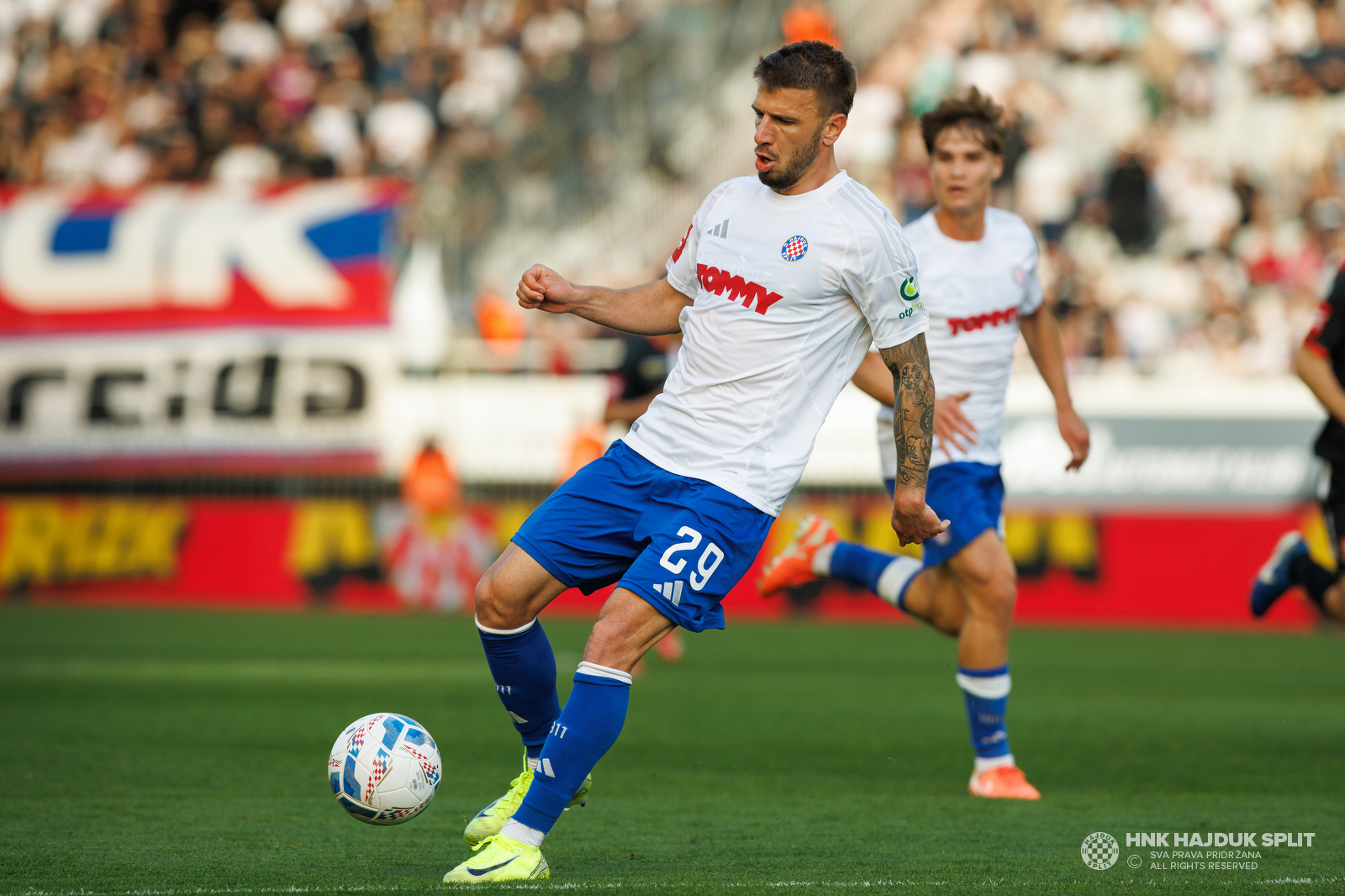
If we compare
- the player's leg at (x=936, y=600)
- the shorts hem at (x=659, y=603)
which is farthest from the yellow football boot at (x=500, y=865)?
the player's leg at (x=936, y=600)

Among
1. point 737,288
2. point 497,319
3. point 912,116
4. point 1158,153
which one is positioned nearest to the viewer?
point 737,288

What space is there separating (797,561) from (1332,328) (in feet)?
8.45

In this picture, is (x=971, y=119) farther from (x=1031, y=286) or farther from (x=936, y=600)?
(x=936, y=600)

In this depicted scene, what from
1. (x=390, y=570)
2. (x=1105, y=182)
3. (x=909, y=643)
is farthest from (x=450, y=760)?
(x=1105, y=182)

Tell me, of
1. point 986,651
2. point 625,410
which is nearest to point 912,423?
point 986,651

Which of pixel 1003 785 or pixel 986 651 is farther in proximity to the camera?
pixel 986 651

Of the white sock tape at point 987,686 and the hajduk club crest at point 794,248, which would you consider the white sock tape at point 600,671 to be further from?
the white sock tape at point 987,686

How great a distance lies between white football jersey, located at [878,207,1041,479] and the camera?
670cm

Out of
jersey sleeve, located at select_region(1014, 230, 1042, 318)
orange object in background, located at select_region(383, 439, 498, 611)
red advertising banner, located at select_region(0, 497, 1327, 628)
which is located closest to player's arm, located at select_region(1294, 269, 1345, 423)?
jersey sleeve, located at select_region(1014, 230, 1042, 318)

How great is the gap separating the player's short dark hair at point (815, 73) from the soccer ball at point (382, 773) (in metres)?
2.33

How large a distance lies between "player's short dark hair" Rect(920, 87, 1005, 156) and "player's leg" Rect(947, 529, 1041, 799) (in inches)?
63.3

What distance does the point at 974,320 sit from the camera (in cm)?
671

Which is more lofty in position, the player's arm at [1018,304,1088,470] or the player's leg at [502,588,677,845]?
the player's arm at [1018,304,1088,470]

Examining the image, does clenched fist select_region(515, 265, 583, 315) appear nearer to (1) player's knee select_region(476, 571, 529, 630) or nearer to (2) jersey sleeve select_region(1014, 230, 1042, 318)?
(1) player's knee select_region(476, 571, 529, 630)
